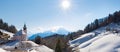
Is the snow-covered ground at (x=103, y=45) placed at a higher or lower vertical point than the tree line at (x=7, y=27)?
lower

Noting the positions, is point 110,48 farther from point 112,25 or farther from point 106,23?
point 106,23

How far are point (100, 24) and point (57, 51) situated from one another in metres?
127

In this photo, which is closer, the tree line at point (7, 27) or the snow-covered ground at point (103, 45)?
the snow-covered ground at point (103, 45)

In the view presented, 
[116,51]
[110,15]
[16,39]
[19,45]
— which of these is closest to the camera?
[116,51]

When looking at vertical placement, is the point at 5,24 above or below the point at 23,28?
above

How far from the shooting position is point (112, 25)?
163 meters

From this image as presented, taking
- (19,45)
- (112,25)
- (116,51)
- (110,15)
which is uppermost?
(110,15)

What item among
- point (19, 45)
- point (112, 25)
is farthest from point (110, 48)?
point (112, 25)

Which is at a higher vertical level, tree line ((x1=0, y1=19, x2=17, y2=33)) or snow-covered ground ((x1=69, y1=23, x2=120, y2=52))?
tree line ((x1=0, y1=19, x2=17, y2=33))

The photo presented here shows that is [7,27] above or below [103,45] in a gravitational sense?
above

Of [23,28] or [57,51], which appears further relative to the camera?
[23,28]

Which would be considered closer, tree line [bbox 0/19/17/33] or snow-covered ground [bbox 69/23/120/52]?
snow-covered ground [bbox 69/23/120/52]

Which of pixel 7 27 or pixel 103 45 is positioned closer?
pixel 103 45

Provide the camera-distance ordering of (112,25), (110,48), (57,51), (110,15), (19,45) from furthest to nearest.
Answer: (110,15)
(112,25)
(19,45)
(110,48)
(57,51)
